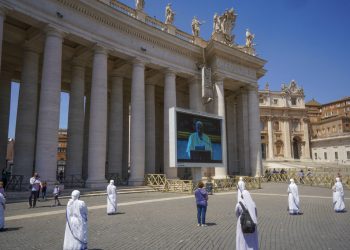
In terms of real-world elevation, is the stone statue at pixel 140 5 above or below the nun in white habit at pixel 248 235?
above

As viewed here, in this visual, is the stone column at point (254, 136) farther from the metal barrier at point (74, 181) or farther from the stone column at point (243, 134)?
the metal barrier at point (74, 181)

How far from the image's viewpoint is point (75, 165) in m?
25.5

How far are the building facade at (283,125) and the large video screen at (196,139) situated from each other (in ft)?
183

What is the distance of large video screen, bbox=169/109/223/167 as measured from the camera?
2123 cm

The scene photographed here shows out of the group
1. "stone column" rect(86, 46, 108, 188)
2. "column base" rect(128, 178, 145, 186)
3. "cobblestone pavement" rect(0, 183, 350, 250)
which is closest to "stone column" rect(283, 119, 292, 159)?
"column base" rect(128, 178, 145, 186)

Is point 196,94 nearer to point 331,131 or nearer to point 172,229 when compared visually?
point 172,229

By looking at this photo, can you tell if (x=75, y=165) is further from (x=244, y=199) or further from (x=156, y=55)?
(x=244, y=199)

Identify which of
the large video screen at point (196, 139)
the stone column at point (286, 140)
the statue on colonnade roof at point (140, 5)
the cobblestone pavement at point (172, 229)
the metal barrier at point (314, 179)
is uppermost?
the statue on colonnade roof at point (140, 5)

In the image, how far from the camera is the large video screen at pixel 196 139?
A: 21.2 metres

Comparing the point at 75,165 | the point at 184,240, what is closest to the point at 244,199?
the point at 184,240

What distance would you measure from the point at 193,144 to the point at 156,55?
412 inches

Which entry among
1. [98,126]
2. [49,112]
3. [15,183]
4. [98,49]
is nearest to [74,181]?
[15,183]

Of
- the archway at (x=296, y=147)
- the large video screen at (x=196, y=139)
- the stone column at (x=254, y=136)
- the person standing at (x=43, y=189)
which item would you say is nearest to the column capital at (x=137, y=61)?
the large video screen at (x=196, y=139)

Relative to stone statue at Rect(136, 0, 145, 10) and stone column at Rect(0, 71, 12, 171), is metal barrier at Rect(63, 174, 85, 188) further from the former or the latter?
stone statue at Rect(136, 0, 145, 10)
